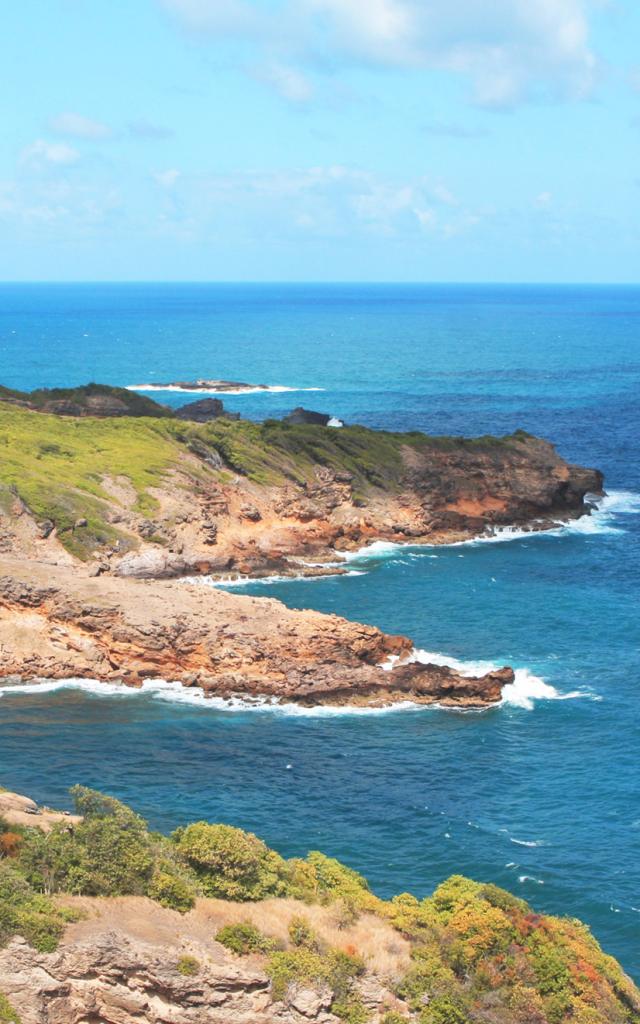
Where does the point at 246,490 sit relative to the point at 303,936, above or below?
above

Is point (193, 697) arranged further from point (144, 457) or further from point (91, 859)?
point (144, 457)

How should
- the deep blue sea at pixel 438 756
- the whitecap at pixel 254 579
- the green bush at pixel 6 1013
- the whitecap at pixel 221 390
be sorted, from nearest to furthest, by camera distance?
the green bush at pixel 6 1013 < the deep blue sea at pixel 438 756 < the whitecap at pixel 254 579 < the whitecap at pixel 221 390

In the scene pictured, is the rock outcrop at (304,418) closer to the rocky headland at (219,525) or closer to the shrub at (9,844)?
the rocky headland at (219,525)

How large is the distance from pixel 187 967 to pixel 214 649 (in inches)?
1450

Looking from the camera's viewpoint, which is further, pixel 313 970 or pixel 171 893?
pixel 171 893

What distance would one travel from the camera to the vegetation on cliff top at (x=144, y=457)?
89062mm

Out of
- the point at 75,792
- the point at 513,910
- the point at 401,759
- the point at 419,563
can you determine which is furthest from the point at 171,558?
the point at 513,910

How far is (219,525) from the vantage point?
94.3 metres

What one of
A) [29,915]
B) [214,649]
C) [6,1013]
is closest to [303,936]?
[29,915]

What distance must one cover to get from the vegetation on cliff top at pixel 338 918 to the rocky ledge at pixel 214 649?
25.9m

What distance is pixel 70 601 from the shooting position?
227ft

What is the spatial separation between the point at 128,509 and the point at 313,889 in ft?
194

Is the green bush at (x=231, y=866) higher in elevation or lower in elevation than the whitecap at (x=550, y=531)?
higher

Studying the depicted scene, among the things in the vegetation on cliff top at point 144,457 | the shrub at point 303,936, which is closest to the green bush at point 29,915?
the shrub at point 303,936
